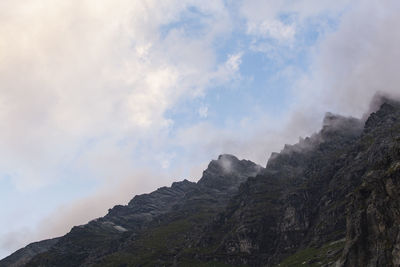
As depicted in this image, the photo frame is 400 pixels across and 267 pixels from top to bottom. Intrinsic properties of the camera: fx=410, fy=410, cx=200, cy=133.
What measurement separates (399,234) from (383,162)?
46.1 m

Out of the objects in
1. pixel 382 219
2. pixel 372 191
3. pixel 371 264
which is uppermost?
pixel 372 191

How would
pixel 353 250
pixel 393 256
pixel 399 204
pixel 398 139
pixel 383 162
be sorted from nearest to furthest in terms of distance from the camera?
pixel 393 256 < pixel 399 204 < pixel 353 250 < pixel 383 162 < pixel 398 139

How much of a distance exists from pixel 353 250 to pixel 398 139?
55954 millimetres

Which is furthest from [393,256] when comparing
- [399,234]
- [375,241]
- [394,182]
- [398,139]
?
[398,139]

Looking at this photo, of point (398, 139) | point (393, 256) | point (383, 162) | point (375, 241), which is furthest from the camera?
point (398, 139)

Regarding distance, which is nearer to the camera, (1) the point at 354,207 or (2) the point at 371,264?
(2) the point at 371,264

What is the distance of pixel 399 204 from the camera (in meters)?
130

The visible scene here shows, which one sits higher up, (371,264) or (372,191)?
(372,191)

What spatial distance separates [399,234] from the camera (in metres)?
122

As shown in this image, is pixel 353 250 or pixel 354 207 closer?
pixel 353 250

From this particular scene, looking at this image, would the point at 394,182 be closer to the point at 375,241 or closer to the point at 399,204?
the point at 399,204

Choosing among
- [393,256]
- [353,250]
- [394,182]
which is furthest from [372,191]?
[393,256]

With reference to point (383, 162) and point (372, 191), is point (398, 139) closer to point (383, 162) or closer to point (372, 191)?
point (383, 162)

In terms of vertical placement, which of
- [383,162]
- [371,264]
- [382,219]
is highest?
[383,162]
